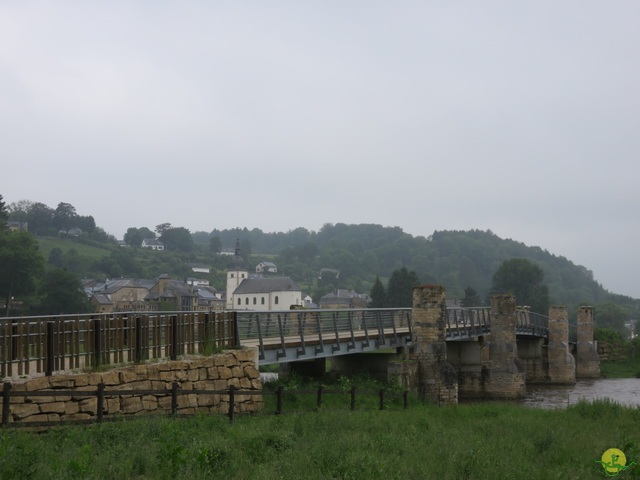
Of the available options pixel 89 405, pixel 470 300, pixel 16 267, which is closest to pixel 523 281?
pixel 470 300

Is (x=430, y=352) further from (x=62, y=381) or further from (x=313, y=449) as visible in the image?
(x=62, y=381)

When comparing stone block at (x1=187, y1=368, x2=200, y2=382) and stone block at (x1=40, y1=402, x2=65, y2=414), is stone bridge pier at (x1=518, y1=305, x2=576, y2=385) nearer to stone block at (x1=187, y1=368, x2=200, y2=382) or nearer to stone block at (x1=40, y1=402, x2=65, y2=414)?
stone block at (x1=187, y1=368, x2=200, y2=382)

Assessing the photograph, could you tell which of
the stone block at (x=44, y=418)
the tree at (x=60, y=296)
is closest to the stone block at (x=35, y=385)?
the stone block at (x=44, y=418)

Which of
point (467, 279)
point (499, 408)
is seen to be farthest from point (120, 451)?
point (467, 279)

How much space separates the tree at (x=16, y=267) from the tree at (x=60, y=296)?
184cm

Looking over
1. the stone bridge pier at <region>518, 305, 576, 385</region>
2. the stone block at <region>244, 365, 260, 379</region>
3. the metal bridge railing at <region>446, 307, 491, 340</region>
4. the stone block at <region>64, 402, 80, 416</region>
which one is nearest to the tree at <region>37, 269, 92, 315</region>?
the stone bridge pier at <region>518, 305, 576, 385</region>

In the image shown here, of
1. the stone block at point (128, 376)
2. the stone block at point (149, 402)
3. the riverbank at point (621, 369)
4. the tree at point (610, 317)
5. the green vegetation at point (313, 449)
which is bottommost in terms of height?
the riverbank at point (621, 369)

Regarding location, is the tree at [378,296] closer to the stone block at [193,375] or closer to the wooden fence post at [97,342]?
the stone block at [193,375]

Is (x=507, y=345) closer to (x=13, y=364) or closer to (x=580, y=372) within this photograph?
(x=580, y=372)

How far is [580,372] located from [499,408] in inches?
1547

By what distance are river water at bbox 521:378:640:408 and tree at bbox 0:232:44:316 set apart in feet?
162

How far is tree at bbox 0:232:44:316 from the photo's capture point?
74125 mm

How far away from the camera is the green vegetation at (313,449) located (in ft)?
35.0

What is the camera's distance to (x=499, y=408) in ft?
75.4
